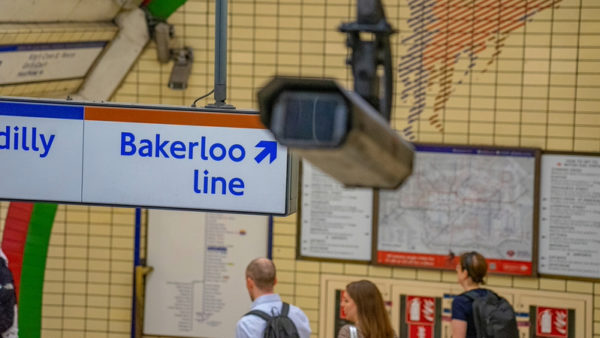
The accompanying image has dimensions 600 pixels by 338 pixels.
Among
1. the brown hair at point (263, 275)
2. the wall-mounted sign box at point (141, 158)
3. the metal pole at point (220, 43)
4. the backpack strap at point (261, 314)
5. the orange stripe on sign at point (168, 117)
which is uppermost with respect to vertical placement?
the metal pole at point (220, 43)

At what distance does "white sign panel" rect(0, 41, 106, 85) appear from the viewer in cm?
570

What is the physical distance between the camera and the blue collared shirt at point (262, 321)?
15.9 ft

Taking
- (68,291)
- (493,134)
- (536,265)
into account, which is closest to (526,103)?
(493,134)

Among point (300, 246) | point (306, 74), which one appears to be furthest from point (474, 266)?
point (306, 74)

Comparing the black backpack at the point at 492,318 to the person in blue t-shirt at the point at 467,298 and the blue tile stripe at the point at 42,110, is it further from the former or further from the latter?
the blue tile stripe at the point at 42,110

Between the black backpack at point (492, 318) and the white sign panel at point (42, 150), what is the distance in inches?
92.5

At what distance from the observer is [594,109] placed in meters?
6.48

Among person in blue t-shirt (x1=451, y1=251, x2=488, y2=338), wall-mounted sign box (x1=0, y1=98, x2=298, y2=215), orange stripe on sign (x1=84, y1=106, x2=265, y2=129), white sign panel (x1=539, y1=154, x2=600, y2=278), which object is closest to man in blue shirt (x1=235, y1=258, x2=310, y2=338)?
wall-mounted sign box (x1=0, y1=98, x2=298, y2=215)

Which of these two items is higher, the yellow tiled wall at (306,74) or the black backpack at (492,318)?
the yellow tiled wall at (306,74)

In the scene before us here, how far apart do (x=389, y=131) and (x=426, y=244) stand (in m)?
4.84

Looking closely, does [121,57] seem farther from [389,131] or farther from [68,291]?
[389,131]

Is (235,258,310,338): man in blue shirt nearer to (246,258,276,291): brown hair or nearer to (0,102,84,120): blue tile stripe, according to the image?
(246,258,276,291): brown hair

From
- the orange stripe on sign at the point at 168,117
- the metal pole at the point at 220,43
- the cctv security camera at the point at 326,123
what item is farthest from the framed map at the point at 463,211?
the cctv security camera at the point at 326,123

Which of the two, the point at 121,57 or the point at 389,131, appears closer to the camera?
the point at 389,131
